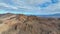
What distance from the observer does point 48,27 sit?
989 mm

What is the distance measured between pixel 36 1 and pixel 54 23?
0.64m

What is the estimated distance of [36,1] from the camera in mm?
1610

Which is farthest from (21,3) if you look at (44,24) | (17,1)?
(44,24)

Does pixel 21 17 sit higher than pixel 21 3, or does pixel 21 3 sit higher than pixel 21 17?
pixel 21 3

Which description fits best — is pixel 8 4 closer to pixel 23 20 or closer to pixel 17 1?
pixel 17 1

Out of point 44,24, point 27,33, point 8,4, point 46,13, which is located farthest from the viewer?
point 8,4

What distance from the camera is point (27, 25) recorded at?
0.99m

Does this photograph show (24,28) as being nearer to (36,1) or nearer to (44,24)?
(44,24)

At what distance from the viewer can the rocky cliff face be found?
0.92m

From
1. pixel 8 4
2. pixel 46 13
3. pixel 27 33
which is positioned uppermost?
pixel 8 4

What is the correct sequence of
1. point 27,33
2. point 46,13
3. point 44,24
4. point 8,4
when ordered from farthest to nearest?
point 8,4, point 46,13, point 44,24, point 27,33

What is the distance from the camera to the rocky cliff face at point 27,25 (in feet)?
3.02

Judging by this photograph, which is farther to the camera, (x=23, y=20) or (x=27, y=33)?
(x=23, y=20)

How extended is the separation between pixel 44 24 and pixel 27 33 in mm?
208
